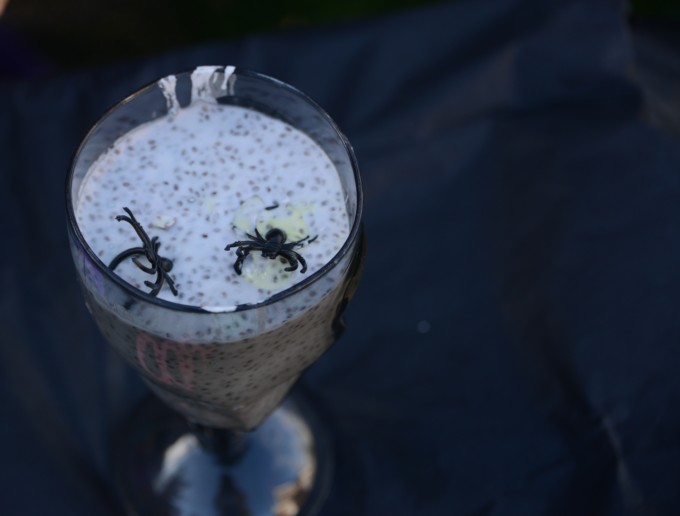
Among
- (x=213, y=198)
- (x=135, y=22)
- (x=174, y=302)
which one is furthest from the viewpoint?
(x=135, y=22)

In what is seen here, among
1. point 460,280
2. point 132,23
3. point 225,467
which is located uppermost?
point 132,23

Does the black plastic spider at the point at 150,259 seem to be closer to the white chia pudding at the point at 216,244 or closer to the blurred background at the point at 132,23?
the white chia pudding at the point at 216,244

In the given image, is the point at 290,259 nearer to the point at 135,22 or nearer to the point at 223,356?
the point at 223,356

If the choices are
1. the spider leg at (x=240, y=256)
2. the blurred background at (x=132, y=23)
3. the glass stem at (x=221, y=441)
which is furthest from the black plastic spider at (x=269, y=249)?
the blurred background at (x=132, y=23)

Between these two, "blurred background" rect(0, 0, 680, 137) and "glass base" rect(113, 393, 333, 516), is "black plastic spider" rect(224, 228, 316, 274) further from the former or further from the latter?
"blurred background" rect(0, 0, 680, 137)

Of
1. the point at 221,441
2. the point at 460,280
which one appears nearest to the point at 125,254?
the point at 221,441

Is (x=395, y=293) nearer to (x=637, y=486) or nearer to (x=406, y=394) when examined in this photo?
(x=406, y=394)

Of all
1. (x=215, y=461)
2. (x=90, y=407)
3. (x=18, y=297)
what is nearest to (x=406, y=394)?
(x=215, y=461)
